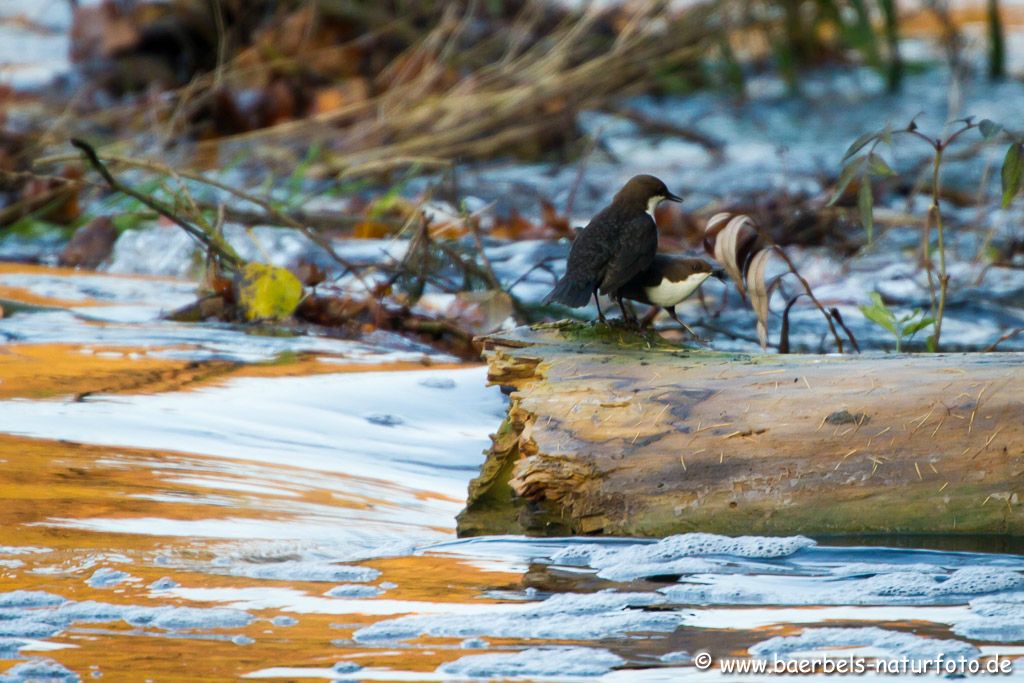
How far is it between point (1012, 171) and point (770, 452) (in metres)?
1.09

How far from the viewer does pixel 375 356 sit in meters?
4.46

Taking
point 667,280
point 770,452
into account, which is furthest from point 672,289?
point 770,452

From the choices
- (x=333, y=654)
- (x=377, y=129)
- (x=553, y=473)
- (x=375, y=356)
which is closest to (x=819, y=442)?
(x=553, y=473)

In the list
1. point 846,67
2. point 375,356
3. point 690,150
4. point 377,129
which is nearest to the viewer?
point 375,356

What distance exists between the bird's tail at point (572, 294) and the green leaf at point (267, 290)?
179cm

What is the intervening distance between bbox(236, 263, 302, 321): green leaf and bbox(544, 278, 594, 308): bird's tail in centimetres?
179

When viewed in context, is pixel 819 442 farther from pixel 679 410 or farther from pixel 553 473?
pixel 553 473

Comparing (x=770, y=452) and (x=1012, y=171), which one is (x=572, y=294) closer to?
(x=770, y=452)

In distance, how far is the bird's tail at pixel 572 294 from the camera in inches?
117

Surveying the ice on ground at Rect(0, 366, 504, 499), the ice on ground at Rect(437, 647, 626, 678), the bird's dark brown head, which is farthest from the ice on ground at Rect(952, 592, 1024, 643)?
the bird's dark brown head

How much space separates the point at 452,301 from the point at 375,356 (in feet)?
2.98

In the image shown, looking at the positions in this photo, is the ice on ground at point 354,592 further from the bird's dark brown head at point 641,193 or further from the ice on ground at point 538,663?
the bird's dark brown head at point 641,193

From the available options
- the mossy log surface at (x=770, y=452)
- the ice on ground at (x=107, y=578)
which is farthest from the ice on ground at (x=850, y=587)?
the ice on ground at (x=107, y=578)

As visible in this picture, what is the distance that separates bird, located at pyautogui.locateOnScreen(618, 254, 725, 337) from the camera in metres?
3.09
